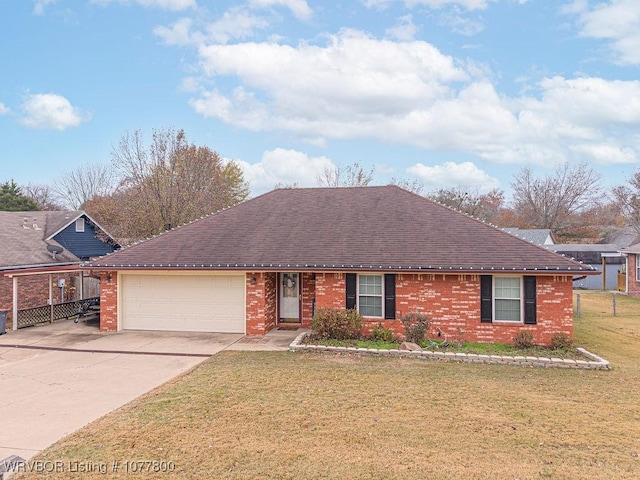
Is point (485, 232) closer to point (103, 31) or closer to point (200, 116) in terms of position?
point (103, 31)

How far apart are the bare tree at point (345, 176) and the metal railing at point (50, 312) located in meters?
24.0

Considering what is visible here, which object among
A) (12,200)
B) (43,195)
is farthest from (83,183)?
(43,195)

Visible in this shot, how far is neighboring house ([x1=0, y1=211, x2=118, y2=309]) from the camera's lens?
16278mm

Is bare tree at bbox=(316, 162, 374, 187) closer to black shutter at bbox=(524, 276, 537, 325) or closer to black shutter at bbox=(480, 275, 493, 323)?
black shutter at bbox=(480, 275, 493, 323)

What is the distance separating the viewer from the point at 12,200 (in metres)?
37.4

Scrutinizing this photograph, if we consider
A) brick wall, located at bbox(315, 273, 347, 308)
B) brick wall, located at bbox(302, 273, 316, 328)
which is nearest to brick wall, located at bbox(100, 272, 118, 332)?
brick wall, located at bbox(302, 273, 316, 328)

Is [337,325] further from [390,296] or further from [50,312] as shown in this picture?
[50,312]

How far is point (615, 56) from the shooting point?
59.6ft

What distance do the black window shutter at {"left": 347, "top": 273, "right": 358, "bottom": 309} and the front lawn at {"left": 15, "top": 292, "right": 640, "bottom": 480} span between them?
293 centimetres

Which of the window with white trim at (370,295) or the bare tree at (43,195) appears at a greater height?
the bare tree at (43,195)

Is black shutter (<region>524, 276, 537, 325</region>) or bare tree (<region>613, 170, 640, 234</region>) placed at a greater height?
bare tree (<region>613, 170, 640, 234</region>)

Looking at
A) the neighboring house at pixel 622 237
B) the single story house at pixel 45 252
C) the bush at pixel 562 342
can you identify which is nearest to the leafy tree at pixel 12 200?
the single story house at pixel 45 252

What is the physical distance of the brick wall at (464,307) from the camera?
37.6 feet

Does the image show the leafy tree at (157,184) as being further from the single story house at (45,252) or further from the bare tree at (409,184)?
the bare tree at (409,184)
